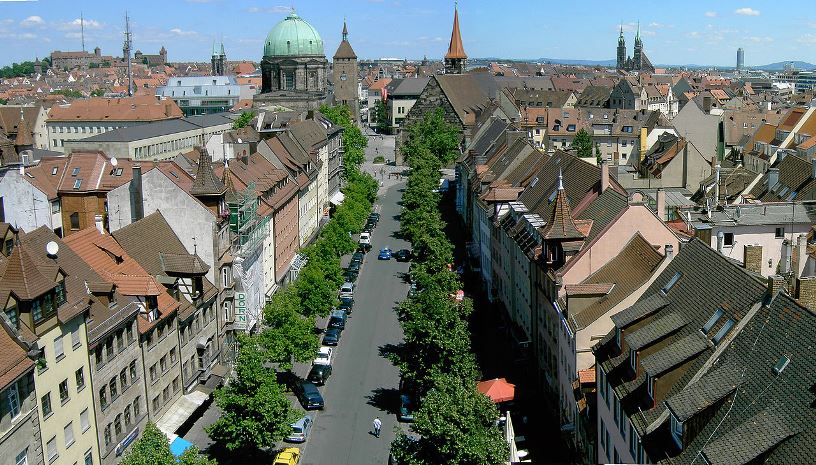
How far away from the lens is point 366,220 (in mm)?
115438

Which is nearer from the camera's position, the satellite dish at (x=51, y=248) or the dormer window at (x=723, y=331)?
the dormer window at (x=723, y=331)

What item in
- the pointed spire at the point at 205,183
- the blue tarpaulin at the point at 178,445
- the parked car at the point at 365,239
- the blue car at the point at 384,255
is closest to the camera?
the blue tarpaulin at the point at 178,445

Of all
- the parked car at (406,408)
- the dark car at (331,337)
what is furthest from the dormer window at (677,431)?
the dark car at (331,337)

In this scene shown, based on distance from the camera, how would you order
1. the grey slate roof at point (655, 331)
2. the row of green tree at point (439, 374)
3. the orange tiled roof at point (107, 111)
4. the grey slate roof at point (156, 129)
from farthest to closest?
the orange tiled roof at point (107, 111), the grey slate roof at point (156, 129), the row of green tree at point (439, 374), the grey slate roof at point (655, 331)

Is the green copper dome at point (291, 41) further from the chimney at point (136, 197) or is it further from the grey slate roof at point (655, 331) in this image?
the grey slate roof at point (655, 331)

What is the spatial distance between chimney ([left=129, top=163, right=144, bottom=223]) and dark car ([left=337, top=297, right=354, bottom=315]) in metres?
19.9

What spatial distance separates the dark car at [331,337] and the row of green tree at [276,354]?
1.90m

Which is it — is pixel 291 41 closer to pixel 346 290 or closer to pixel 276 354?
pixel 346 290

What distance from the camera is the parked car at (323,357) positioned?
63656 millimetres

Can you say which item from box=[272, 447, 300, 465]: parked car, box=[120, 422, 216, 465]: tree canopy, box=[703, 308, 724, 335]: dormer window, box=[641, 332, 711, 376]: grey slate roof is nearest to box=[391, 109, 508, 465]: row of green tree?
box=[272, 447, 300, 465]: parked car

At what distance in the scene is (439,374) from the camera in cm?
4844

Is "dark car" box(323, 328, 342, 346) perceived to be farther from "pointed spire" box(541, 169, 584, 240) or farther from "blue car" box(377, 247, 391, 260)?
"blue car" box(377, 247, 391, 260)

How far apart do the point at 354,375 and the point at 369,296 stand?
2163 cm

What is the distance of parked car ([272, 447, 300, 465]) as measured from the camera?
47291 mm
